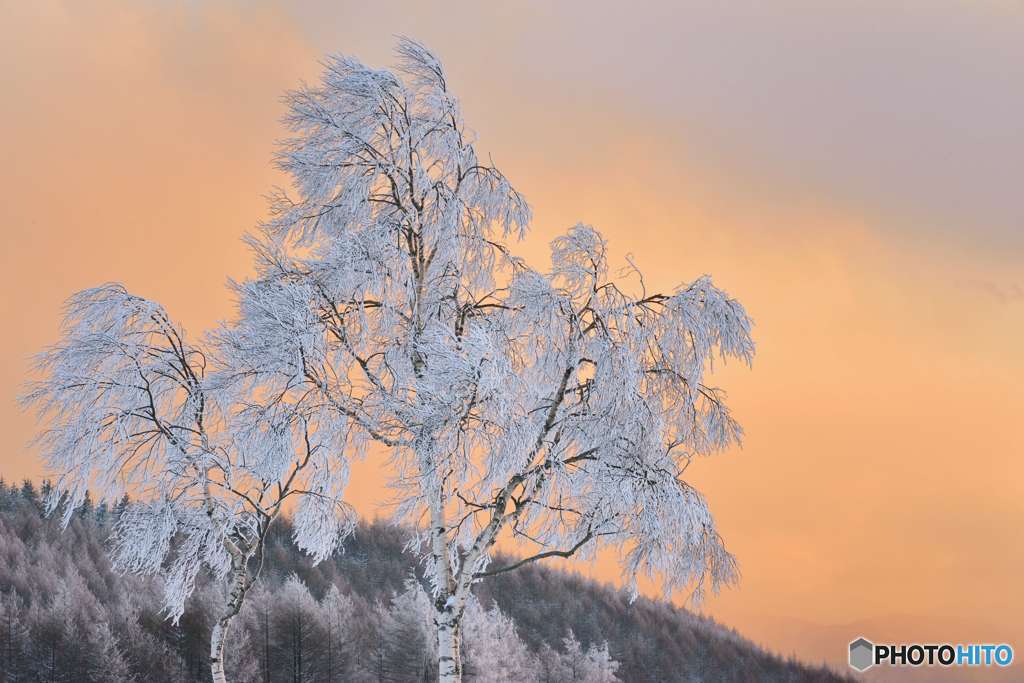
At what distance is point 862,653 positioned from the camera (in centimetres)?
1570

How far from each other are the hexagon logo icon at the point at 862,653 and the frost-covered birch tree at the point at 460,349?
5021mm

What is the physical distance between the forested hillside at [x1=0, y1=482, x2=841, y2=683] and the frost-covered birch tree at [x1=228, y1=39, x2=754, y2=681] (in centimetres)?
1060

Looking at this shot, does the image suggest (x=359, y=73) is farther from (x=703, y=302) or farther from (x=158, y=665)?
(x=158, y=665)

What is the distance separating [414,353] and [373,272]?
1.07m

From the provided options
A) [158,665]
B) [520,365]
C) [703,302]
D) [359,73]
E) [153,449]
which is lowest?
[158,665]

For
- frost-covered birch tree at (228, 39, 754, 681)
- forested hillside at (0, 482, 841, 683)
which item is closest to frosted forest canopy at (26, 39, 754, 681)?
frost-covered birch tree at (228, 39, 754, 681)

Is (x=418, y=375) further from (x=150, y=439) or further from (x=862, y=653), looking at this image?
(x=862, y=653)

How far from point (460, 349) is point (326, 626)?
798 inches

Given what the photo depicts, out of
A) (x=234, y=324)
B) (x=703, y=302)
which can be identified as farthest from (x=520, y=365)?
(x=234, y=324)

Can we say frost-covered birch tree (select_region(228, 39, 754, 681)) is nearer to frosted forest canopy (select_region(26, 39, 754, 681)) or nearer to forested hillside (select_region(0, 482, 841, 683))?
frosted forest canopy (select_region(26, 39, 754, 681))

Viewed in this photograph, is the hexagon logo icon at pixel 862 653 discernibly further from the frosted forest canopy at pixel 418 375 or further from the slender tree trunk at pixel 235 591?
the slender tree trunk at pixel 235 591

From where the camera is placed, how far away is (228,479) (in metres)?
13.3

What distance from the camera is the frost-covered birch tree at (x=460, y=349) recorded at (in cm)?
1091

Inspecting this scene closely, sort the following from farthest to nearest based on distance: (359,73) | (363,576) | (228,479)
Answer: (363,576) → (228,479) → (359,73)
